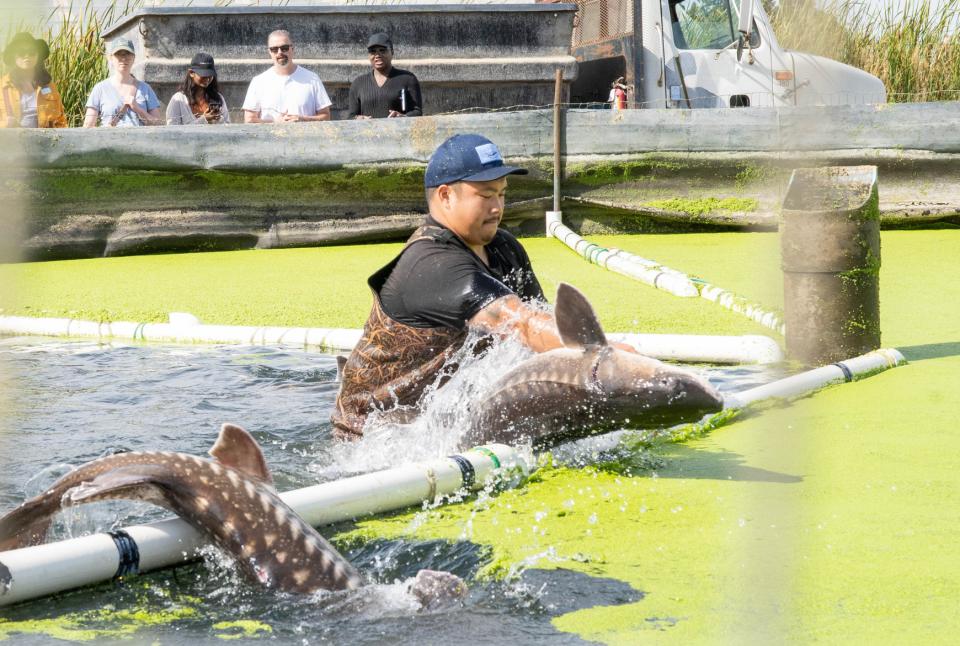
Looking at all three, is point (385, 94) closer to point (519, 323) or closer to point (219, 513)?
point (519, 323)

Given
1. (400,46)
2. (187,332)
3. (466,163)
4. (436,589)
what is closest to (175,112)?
(400,46)

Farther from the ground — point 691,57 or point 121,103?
point 691,57

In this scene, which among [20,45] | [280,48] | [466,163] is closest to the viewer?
[20,45]

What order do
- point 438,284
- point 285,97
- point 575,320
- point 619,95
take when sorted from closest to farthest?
point 575,320
point 438,284
point 285,97
point 619,95

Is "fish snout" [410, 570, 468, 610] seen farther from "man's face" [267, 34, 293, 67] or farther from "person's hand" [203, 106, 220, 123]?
"person's hand" [203, 106, 220, 123]

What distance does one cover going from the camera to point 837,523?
3350 millimetres

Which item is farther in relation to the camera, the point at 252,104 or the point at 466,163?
the point at 252,104

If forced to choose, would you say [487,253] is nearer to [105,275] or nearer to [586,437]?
[586,437]

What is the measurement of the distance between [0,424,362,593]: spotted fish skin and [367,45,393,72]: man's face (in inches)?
329

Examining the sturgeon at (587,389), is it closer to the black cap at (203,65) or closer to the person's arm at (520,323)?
the person's arm at (520,323)

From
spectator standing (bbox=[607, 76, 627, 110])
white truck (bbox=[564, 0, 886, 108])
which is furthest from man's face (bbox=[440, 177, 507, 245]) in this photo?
spectator standing (bbox=[607, 76, 627, 110])

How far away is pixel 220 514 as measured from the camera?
9.80 feet

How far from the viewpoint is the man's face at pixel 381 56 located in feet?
35.8

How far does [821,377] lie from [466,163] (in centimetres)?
203
